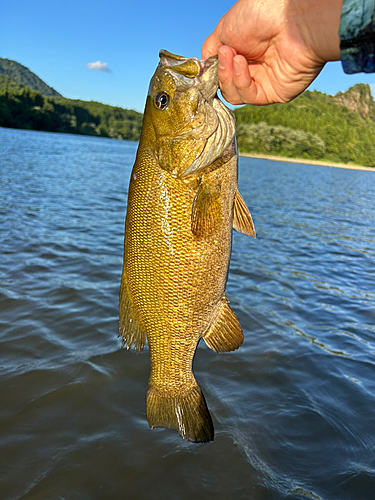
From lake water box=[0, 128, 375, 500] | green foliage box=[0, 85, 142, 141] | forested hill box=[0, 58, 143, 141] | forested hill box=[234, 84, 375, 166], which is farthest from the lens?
forested hill box=[0, 58, 143, 141]

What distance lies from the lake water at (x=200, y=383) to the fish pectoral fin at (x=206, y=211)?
243cm

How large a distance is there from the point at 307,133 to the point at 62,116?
76.5 m

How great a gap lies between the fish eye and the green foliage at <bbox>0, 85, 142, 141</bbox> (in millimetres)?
102526

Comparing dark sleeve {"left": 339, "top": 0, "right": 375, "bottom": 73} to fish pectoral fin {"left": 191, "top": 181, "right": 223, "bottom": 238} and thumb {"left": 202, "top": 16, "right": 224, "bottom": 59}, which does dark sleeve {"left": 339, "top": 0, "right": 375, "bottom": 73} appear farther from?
thumb {"left": 202, "top": 16, "right": 224, "bottom": 59}

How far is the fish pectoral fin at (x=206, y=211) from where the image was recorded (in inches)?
84.4

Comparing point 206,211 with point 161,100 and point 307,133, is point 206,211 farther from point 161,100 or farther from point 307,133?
point 307,133

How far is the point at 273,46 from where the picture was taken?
8.44 ft

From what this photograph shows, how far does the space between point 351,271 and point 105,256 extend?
6.48 meters

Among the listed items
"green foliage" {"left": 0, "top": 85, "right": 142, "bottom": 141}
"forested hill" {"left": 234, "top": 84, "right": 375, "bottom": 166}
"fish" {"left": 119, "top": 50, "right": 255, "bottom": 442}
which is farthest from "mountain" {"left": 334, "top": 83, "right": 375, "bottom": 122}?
"fish" {"left": 119, "top": 50, "right": 255, "bottom": 442}

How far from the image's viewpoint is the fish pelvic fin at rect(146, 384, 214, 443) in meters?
2.46

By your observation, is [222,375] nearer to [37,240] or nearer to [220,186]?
[220,186]

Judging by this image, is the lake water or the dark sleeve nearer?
the dark sleeve

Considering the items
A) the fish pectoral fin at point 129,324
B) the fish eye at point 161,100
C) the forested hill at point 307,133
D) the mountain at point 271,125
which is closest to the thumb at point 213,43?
the fish eye at point 161,100

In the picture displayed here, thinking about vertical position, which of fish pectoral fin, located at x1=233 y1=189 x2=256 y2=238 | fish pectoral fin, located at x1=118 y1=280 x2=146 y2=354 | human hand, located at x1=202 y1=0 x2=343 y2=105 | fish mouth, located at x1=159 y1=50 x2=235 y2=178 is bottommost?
fish pectoral fin, located at x1=118 y1=280 x2=146 y2=354
